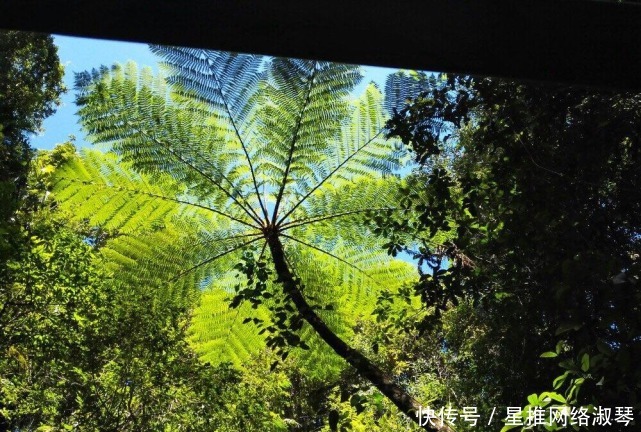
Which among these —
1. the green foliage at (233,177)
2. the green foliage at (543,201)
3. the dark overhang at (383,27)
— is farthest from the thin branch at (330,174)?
the dark overhang at (383,27)

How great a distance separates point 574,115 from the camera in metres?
1.84

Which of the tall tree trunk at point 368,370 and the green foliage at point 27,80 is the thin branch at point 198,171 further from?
the green foliage at point 27,80

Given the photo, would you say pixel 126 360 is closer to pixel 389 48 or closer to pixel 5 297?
pixel 5 297

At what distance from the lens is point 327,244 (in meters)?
3.12

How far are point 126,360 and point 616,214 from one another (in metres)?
4.70

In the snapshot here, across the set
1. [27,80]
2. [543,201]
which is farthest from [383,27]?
[27,80]

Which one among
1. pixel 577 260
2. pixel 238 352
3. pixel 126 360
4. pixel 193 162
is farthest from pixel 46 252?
pixel 577 260

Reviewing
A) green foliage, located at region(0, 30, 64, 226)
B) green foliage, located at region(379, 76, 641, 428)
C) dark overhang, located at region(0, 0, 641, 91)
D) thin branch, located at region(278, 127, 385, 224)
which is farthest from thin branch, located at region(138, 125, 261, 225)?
green foliage, located at region(0, 30, 64, 226)

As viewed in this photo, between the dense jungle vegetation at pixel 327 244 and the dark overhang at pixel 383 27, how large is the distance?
58cm

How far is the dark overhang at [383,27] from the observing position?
0.63m

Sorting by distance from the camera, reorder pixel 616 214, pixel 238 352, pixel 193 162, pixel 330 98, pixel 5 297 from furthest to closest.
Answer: pixel 5 297
pixel 238 352
pixel 193 162
pixel 330 98
pixel 616 214

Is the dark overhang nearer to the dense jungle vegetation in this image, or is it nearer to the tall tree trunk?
the dense jungle vegetation

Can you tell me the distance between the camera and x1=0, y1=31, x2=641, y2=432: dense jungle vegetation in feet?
5.31

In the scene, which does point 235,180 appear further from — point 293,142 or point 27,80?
point 27,80
